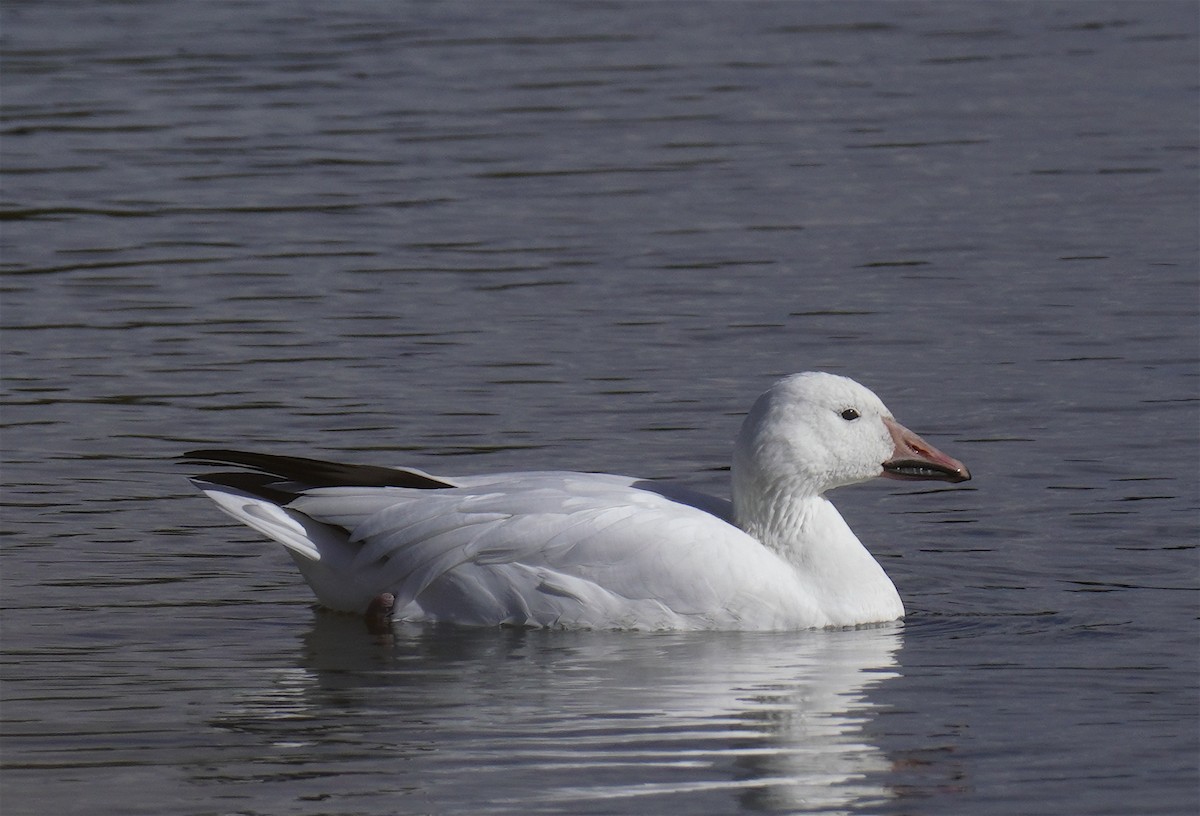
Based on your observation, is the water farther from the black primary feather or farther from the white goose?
the black primary feather

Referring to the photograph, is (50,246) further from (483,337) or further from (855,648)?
(855,648)

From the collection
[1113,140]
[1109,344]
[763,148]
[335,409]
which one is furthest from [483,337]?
[1113,140]

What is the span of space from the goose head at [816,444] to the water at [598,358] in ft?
1.92

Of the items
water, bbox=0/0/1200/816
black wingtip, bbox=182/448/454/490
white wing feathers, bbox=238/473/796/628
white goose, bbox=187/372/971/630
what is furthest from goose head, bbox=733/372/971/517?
black wingtip, bbox=182/448/454/490

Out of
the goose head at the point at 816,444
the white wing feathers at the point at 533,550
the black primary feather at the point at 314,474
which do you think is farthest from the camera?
the black primary feather at the point at 314,474

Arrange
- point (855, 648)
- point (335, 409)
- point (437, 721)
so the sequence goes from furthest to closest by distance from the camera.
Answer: point (335, 409) → point (855, 648) → point (437, 721)

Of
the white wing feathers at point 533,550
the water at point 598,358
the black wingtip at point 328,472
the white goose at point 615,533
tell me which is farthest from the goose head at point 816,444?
the black wingtip at point 328,472

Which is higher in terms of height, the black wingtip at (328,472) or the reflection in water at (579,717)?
the black wingtip at (328,472)

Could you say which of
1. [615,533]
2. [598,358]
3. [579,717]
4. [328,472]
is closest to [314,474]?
[328,472]

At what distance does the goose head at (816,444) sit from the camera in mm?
9023

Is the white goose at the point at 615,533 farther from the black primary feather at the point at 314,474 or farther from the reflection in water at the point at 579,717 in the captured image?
the reflection in water at the point at 579,717

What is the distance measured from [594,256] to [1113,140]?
441 cm

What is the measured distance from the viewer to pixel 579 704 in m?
7.85

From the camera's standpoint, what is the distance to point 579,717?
25.2ft
